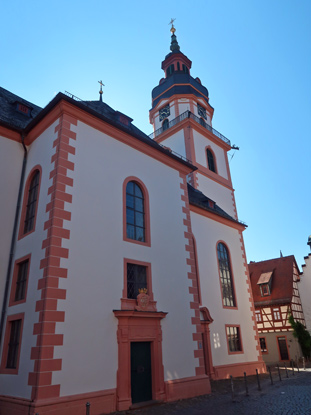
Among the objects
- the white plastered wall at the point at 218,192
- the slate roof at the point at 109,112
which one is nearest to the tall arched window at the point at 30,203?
the slate roof at the point at 109,112

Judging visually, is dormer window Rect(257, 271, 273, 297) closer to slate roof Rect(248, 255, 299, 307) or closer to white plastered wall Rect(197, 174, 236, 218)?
slate roof Rect(248, 255, 299, 307)

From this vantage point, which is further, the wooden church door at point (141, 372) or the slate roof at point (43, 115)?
the slate roof at point (43, 115)

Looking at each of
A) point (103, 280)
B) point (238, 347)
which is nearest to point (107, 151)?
point (103, 280)

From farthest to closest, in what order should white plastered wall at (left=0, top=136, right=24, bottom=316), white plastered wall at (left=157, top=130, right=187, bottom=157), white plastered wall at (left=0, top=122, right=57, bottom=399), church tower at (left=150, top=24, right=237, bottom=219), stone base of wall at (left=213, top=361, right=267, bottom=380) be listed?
1. white plastered wall at (left=157, top=130, right=187, bottom=157)
2. church tower at (left=150, top=24, right=237, bottom=219)
3. stone base of wall at (left=213, top=361, right=267, bottom=380)
4. white plastered wall at (left=0, top=136, right=24, bottom=316)
5. white plastered wall at (left=0, top=122, right=57, bottom=399)

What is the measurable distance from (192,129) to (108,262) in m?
16.5

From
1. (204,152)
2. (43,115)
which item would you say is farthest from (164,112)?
(43,115)

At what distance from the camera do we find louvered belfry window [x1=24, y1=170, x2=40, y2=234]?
433 inches

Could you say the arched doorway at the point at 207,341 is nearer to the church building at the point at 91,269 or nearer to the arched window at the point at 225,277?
the church building at the point at 91,269

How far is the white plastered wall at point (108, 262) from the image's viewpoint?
8984 millimetres

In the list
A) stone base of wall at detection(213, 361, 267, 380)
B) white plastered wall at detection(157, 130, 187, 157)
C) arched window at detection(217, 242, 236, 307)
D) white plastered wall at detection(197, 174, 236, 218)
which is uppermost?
white plastered wall at detection(157, 130, 187, 157)

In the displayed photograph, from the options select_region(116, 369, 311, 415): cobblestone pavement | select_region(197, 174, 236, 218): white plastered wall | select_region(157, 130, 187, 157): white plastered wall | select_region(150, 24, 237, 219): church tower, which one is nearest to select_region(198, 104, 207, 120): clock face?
select_region(150, 24, 237, 219): church tower

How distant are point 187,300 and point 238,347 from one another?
25.0ft

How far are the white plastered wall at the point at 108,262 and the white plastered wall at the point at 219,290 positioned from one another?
4.50 meters

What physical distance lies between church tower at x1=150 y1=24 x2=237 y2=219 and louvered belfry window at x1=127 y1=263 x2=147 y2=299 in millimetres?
11544
